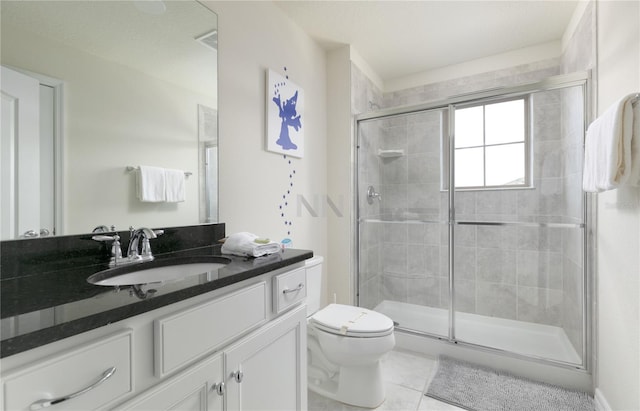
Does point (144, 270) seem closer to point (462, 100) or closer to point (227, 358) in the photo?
point (227, 358)

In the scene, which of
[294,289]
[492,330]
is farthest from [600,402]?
[294,289]

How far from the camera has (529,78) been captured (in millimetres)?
2553

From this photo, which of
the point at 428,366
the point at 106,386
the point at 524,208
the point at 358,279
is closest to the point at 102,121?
the point at 106,386

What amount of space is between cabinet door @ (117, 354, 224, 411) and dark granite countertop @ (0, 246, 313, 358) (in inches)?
8.3

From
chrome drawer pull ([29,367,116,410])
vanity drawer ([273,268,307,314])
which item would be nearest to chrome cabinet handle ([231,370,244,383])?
vanity drawer ([273,268,307,314])

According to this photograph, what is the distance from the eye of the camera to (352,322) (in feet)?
5.50

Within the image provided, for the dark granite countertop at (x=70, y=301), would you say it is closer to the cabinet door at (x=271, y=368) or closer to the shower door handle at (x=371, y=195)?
the cabinet door at (x=271, y=368)

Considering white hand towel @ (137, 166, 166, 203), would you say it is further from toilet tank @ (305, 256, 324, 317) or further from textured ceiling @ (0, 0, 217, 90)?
toilet tank @ (305, 256, 324, 317)

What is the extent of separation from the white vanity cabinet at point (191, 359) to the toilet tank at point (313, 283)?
0.57 metres

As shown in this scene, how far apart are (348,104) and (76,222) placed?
6.66 ft

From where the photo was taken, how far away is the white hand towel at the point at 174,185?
136 centimetres

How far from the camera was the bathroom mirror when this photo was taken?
0.93m

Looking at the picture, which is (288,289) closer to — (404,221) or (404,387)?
(404,387)

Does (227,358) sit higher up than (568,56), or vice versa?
(568,56)
